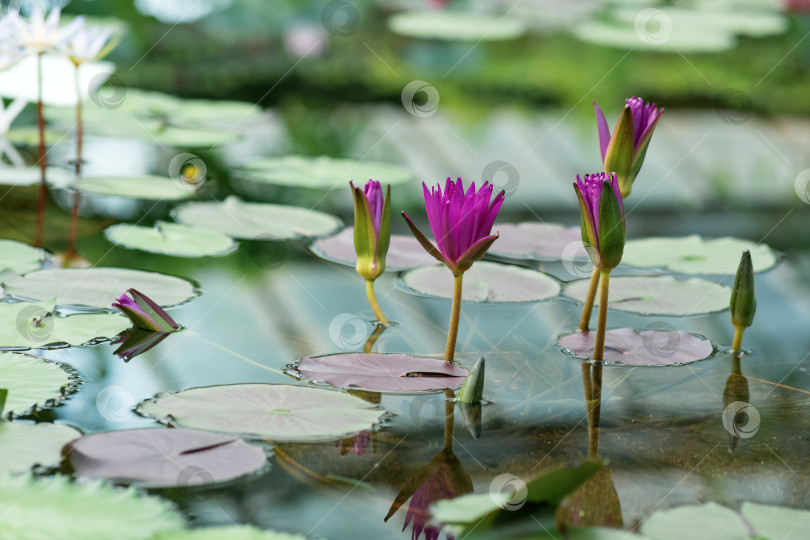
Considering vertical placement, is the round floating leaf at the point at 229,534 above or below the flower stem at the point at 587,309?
below

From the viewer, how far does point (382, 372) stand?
1139 mm

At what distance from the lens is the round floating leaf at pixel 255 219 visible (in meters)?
1.71

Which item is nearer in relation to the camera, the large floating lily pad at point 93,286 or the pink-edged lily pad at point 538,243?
the large floating lily pad at point 93,286

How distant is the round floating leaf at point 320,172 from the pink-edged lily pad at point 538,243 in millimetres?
413

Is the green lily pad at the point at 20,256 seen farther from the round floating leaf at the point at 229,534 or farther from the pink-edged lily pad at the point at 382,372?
the round floating leaf at the point at 229,534

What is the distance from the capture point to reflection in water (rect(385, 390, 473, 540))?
860mm

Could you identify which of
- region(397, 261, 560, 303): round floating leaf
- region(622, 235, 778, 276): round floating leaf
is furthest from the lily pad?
region(622, 235, 778, 276): round floating leaf

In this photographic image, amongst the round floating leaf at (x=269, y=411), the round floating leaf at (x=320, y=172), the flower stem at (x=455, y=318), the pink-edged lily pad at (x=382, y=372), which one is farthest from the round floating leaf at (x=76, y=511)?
the round floating leaf at (x=320, y=172)

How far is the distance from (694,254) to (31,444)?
1193 millimetres

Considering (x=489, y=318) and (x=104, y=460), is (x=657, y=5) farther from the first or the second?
(x=104, y=460)

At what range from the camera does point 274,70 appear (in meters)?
3.24

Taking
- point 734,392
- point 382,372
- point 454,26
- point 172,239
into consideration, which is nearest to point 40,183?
point 172,239

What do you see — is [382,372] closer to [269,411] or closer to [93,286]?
[269,411]

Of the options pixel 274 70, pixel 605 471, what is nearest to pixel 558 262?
pixel 605 471
